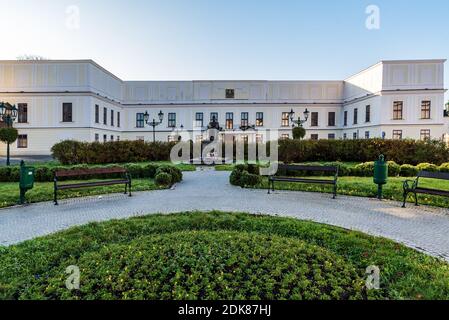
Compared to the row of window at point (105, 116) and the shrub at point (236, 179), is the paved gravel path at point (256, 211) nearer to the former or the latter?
the shrub at point (236, 179)

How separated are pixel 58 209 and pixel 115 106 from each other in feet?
115

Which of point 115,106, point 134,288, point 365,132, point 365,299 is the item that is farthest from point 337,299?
point 115,106

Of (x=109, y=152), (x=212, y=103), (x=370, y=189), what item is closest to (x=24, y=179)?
(x=370, y=189)

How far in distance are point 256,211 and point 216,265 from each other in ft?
11.2

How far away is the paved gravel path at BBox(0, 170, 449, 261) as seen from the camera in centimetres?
565

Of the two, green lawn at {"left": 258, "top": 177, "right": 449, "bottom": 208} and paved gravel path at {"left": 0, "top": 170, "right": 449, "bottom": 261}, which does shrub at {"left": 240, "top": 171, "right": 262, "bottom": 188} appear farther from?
paved gravel path at {"left": 0, "top": 170, "right": 449, "bottom": 261}

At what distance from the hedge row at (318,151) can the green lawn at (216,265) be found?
42.9 ft

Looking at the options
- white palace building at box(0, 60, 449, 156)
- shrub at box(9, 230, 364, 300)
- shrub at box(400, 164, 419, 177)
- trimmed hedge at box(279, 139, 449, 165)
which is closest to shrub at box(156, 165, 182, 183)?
shrub at box(9, 230, 364, 300)

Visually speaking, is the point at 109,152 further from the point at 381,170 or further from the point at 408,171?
the point at 408,171

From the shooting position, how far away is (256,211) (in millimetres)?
7266

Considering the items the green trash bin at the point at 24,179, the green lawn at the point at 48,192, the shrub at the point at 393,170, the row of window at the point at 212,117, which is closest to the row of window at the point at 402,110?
the row of window at the point at 212,117

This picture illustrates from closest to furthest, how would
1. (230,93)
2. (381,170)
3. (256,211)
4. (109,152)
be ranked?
(256,211) < (381,170) < (109,152) < (230,93)

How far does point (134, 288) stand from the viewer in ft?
11.3

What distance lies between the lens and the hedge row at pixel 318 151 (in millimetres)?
16664
